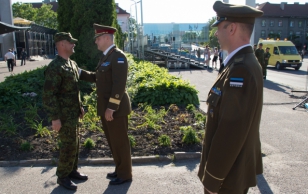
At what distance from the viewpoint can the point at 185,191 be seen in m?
3.96

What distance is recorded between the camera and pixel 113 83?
3789mm

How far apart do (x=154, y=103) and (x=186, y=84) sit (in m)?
1.41

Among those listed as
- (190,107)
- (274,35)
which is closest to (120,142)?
(190,107)

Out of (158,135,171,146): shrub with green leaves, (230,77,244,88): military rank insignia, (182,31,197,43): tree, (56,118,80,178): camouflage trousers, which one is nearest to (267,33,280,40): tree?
(182,31,197,43): tree

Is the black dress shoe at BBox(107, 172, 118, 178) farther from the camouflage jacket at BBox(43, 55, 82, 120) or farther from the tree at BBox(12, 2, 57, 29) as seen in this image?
the tree at BBox(12, 2, 57, 29)

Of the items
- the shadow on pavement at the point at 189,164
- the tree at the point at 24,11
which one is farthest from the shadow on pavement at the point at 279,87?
the tree at the point at 24,11

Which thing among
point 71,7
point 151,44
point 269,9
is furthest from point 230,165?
point 269,9

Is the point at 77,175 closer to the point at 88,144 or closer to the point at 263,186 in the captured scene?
the point at 88,144

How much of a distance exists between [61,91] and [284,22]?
8627 centimetres

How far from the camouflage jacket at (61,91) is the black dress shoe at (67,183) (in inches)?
35.8

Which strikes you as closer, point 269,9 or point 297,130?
point 297,130

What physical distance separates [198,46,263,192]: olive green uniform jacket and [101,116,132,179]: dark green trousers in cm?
211

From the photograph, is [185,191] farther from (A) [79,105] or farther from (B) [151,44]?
(B) [151,44]

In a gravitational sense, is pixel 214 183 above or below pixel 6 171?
above
